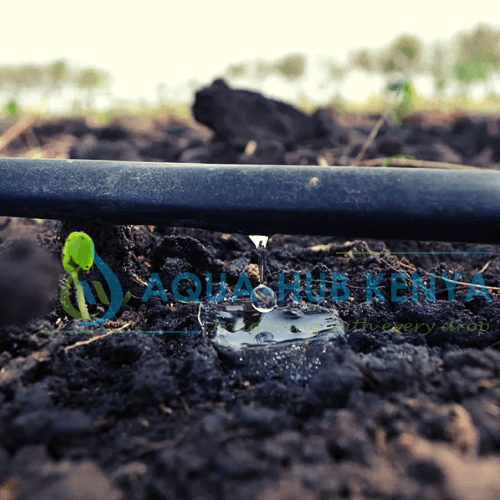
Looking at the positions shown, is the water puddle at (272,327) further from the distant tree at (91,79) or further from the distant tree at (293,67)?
the distant tree at (293,67)

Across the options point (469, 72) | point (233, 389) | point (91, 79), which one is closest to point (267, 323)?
point (233, 389)

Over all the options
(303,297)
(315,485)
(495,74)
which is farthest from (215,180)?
(495,74)

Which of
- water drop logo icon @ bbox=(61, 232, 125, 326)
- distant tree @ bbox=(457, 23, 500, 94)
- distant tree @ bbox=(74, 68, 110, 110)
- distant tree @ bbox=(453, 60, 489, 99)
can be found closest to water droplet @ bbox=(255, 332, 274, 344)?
water drop logo icon @ bbox=(61, 232, 125, 326)

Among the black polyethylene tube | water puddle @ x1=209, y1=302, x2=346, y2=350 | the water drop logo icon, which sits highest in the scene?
the black polyethylene tube

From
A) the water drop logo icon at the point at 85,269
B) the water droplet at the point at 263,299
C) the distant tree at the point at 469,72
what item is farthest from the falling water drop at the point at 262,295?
the distant tree at the point at 469,72

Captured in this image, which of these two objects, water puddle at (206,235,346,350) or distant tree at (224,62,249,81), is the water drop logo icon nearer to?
water puddle at (206,235,346,350)

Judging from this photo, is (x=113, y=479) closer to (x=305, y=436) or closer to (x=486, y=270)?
(x=305, y=436)
